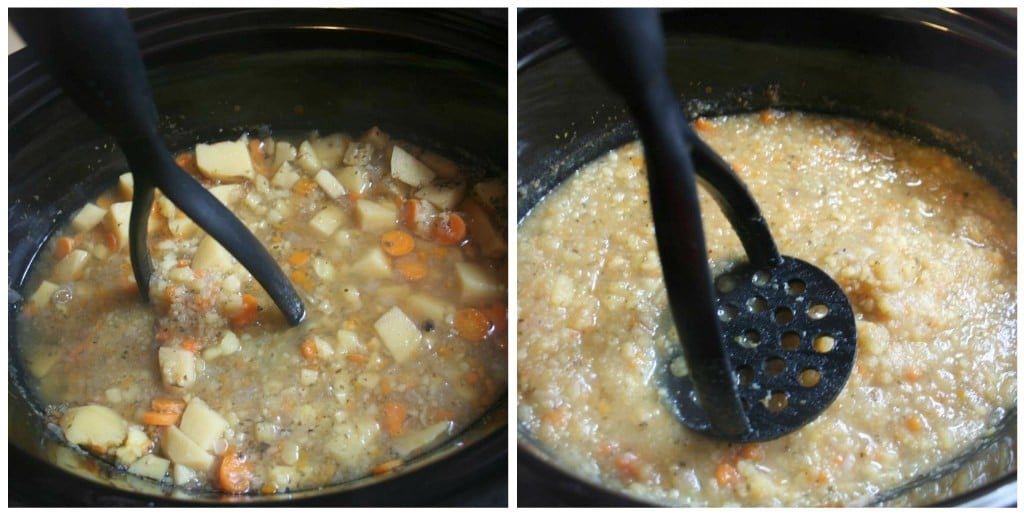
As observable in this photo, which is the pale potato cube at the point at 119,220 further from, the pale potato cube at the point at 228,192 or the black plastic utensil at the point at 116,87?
the black plastic utensil at the point at 116,87

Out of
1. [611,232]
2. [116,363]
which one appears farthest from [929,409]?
[116,363]

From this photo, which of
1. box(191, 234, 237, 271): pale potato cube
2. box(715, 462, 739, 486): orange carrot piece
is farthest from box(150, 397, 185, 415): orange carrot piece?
box(715, 462, 739, 486): orange carrot piece

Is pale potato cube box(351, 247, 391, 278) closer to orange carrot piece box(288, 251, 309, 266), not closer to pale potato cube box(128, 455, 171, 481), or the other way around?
orange carrot piece box(288, 251, 309, 266)

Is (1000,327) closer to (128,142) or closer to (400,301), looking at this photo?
(400,301)

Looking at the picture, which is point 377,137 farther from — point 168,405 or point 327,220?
point 168,405

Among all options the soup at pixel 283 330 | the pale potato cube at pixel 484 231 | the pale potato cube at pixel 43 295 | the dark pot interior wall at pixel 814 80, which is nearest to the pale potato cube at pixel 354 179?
the soup at pixel 283 330

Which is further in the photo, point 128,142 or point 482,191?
point 482,191
